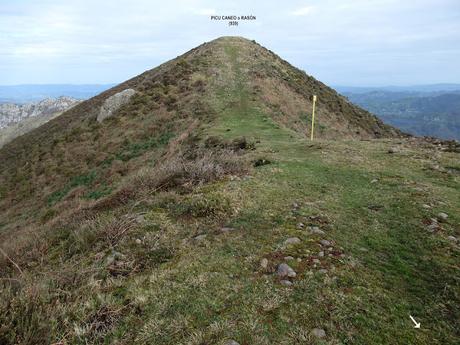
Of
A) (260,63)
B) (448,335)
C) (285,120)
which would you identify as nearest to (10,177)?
(285,120)

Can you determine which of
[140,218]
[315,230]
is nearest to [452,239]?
[315,230]

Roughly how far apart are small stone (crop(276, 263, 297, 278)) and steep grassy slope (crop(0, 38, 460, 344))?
0.38ft

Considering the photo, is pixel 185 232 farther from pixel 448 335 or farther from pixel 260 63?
pixel 260 63

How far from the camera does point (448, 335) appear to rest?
4.76 meters

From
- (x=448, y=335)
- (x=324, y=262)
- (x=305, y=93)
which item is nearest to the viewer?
(x=448, y=335)

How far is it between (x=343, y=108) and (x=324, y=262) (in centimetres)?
3972

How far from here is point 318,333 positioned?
4.72 metres

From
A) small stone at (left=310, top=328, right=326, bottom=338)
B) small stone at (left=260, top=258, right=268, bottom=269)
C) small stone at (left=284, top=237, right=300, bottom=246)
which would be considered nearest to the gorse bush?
small stone at (left=284, top=237, right=300, bottom=246)

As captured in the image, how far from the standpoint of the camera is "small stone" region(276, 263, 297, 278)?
19.8 feet

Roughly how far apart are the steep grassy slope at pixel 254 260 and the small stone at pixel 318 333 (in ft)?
0.21

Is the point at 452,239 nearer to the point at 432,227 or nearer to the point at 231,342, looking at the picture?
the point at 432,227

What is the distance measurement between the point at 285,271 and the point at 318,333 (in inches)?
57.9

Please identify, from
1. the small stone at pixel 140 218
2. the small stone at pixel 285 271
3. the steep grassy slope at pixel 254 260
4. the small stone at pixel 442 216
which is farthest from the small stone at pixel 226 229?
the small stone at pixel 442 216

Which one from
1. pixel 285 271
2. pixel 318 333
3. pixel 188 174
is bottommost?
pixel 318 333
